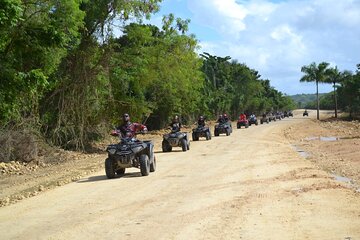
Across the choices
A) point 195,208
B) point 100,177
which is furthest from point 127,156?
point 195,208

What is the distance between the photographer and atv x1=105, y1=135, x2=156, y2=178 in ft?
46.2

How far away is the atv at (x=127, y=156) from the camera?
14.1 meters

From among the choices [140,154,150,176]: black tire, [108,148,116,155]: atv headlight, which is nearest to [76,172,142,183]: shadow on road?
[140,154,150,176]: black tire

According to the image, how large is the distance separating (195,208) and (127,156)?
5051 millimetres

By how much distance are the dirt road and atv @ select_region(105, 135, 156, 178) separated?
1.24ft

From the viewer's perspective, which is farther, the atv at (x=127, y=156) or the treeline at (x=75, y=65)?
the treeline at (x=75, y=65)

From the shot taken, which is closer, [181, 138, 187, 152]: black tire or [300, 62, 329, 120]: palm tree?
[181, 138, 187, 152]: black tire

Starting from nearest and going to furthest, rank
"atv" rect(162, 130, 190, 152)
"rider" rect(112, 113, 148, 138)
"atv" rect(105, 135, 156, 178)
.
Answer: "atv" rect(105, 135, 156, 178), "rider" rect(112, 113, 148, 138), "atv" rect(162, 130, 190, 152)

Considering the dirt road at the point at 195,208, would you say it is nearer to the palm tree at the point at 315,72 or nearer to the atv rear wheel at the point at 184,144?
the atv rear wheel at the point at 184,144

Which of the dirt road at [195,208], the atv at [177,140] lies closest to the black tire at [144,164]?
the dirt road at [195,208]

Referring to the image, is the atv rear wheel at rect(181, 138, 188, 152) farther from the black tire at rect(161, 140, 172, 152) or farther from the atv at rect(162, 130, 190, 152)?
the black tire at rect(161, 140, 172, 152)

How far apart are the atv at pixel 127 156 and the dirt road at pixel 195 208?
0.38m

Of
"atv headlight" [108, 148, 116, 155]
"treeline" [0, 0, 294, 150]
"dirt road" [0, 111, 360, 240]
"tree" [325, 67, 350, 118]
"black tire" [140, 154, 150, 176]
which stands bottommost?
"dirt road" [0, 111, 360, 240]

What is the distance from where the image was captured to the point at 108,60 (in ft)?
81.8
